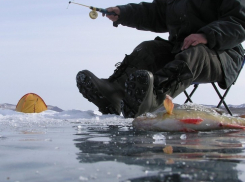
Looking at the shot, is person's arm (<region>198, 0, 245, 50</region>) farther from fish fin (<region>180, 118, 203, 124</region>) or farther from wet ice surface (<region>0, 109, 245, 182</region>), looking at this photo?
wet ice surface (<region>0, 109, 245, 182</region>)

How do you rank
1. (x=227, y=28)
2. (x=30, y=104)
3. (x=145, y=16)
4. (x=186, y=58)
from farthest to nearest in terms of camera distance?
(x=30, y=104), (x=145, y=16), (x=227, y=28), (x=186, y=58)

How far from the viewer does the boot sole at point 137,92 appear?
9.96ft

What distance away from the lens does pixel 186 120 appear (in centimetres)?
202

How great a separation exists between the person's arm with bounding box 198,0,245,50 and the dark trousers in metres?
0.11

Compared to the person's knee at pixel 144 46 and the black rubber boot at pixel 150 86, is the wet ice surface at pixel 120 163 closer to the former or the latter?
the black rubber boot at pixel 150 86

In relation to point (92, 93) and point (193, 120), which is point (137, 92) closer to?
point (92, 93)

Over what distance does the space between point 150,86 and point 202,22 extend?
1.17 metres

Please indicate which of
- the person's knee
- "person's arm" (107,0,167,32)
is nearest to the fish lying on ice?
the person's knee

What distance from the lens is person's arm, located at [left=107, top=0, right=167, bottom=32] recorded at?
4297mm

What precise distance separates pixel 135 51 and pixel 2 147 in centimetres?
285

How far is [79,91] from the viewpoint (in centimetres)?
387

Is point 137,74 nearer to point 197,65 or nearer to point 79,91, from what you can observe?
point 197,65

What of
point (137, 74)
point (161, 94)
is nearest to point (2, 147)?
point (137, 74)

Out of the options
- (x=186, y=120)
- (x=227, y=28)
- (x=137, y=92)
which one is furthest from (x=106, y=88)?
(x=186, y=120)
